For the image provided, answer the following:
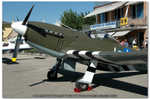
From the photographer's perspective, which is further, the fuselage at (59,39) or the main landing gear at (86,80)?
the fuselage at (59,39)

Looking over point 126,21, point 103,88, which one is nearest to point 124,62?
point 103,88

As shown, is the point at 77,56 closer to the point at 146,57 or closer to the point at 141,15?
the point at 146,57

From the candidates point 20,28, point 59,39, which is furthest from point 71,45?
point 20,28

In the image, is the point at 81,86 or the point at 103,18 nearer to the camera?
the point at 81,86

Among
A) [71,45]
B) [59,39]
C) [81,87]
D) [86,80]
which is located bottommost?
[81,87]

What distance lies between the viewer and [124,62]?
5.63 meters

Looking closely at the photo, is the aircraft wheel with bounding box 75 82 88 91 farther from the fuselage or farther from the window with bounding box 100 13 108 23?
the window with bounding box 100 13 108 23

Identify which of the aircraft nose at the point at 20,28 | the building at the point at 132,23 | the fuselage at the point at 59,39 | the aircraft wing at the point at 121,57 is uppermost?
the building at the point at 132,23

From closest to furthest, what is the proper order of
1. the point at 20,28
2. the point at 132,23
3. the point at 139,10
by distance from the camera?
the point at 20,28, the point at 139,10, the point at 132,23

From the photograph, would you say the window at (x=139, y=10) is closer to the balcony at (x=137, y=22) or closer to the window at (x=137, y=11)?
the window at (x=137, y=11)

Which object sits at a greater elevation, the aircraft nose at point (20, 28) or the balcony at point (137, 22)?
the balcony at point (137, 22)

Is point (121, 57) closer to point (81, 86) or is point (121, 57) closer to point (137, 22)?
point (81, 86)

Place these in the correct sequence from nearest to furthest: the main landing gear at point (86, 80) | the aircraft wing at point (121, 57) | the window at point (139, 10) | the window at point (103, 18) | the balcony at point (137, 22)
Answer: the aircraft wing at point (121, 57), the main landing gear at point (86, 80), the balcony at point (137, 22), the window at point (139, 10), the window at point (103, 18)

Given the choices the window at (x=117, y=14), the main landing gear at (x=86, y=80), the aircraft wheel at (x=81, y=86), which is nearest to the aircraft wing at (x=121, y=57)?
the main landing gear at (x=86, y=80)
